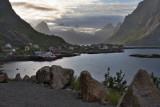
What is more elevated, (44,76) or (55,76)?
(55,76)

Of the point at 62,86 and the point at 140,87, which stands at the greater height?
the point at 140,87

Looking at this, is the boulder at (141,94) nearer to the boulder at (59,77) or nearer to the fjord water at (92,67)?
the boulder at (59,77)

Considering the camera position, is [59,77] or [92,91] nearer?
[92,91]

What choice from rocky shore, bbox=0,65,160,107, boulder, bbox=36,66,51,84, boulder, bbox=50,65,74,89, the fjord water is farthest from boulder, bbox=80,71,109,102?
the fjord water

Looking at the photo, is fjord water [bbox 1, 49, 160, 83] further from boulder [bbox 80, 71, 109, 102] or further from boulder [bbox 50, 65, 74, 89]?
boulder [bbox 80, 71, 109, 102]

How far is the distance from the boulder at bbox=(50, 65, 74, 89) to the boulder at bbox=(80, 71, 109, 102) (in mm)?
4614

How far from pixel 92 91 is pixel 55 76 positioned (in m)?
6.46

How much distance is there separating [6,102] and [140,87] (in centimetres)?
685

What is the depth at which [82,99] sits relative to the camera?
13.9m

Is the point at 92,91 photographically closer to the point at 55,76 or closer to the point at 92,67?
the point at 55,76

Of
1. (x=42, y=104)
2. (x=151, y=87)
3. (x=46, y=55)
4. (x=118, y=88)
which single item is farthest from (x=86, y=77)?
(x=46, y=55)

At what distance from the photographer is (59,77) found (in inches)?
765

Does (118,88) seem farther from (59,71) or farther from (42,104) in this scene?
(42,104)

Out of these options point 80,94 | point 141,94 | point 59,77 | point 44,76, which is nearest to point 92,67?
point 44,76
